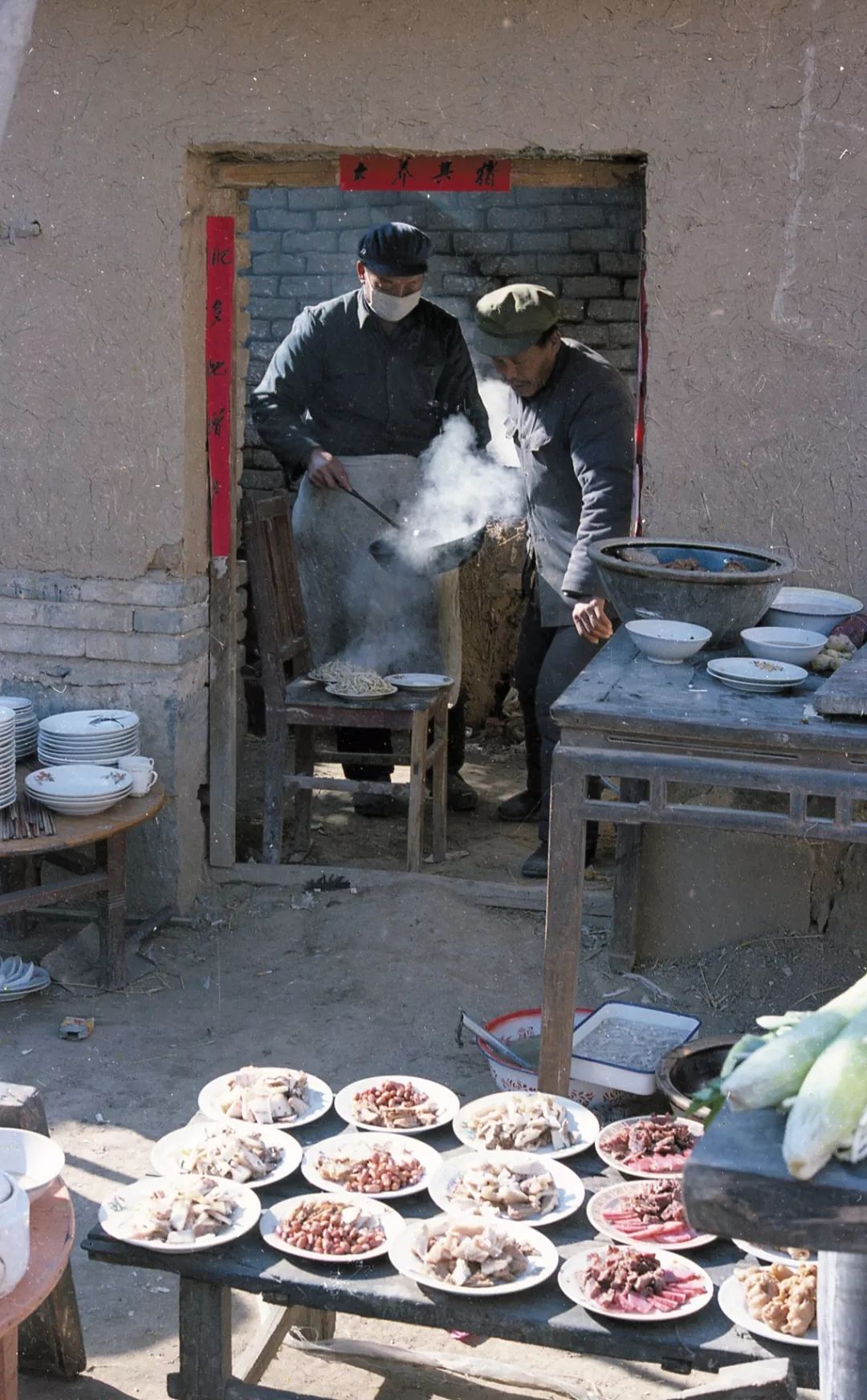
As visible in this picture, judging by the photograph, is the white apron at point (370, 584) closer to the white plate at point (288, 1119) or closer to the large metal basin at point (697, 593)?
the large metal basin at point (697, 593)

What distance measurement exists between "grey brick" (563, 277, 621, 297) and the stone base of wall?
13.7 ft

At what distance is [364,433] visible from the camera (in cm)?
762

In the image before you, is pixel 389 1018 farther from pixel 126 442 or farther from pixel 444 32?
pixel 444 32

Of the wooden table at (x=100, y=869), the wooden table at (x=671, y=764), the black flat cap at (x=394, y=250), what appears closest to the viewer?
the wooden table at (x=671, y=764)

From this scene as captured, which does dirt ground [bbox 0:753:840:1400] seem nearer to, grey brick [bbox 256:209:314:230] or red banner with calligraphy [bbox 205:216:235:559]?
red banner with calligraphy [bbox 205:216:235:559]

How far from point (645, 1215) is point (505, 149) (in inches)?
148

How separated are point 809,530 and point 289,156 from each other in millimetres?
2441

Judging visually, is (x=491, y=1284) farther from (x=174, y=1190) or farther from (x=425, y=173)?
(x=425, y=173)

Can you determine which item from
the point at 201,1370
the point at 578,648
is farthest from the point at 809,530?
the point at 201,1370

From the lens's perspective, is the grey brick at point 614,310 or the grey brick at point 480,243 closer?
the grey brick at point 614,310

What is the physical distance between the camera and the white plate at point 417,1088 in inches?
145

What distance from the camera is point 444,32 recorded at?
534cm

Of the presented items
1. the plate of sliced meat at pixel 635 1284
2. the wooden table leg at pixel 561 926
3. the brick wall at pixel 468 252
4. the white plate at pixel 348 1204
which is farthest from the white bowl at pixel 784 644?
the brick wall at pixel 468 252

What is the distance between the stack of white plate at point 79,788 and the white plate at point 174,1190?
2.22 metres
